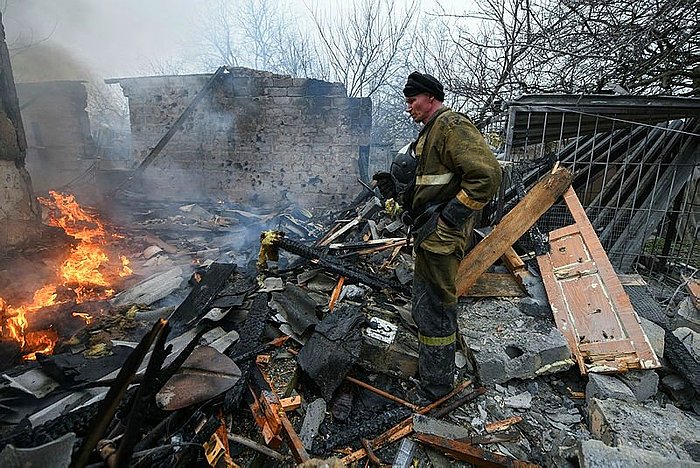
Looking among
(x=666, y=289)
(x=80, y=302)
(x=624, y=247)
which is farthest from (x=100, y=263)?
(x=666, y=289)

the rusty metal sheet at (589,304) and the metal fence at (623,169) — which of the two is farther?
the metal fence at (623,169)

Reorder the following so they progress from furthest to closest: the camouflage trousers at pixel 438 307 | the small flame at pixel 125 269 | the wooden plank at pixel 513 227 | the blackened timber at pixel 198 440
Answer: the small flame at pixel 125 269 < the wooden plank at pixel 513 227 < the camouflage trousers at pixel 438 307 < the blackened timber at pixel 198 440

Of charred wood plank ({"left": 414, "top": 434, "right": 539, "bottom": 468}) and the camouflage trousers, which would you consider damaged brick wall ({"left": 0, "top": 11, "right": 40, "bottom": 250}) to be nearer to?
the camouflage trousers

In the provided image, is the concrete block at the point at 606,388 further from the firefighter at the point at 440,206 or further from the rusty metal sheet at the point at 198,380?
the rusty metal sheet at the point at 198,380

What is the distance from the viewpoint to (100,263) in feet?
17.9

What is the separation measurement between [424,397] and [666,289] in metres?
3.84

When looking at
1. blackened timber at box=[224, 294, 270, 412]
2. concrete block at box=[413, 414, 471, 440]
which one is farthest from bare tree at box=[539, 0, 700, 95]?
blackened timber at box=[224, 294, 270, 412]

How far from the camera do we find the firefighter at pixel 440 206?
261 cm

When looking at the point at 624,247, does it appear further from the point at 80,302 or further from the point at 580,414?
the point at 80,302

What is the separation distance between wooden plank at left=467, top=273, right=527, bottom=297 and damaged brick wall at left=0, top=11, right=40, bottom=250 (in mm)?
5638

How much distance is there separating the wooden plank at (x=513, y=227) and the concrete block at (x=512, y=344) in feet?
1.29

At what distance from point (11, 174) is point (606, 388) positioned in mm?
6781

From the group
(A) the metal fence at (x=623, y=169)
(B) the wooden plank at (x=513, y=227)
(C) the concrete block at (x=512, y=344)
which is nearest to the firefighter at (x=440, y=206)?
(C) the concrete block at (x=512, y=344)

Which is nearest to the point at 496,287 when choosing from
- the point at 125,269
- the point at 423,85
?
the point at 423,85
